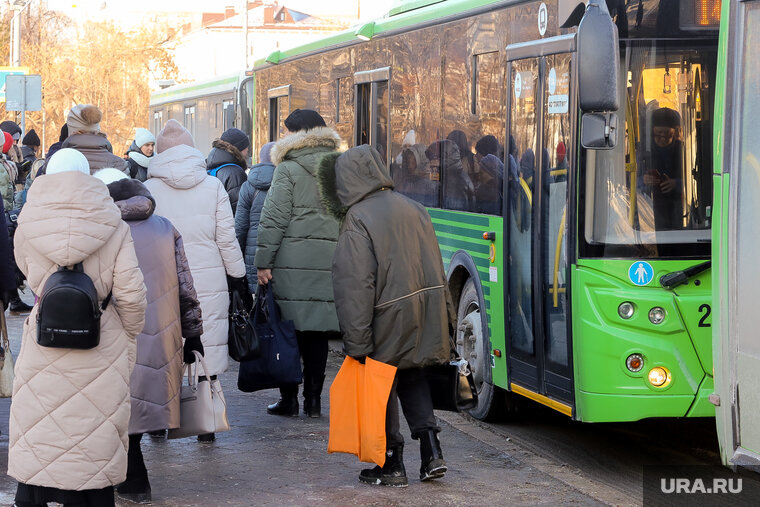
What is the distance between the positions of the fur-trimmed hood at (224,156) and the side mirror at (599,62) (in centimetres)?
418

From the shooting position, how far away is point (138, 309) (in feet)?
17.6

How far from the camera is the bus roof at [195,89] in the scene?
24.2m

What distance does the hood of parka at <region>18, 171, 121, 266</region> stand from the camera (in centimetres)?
515

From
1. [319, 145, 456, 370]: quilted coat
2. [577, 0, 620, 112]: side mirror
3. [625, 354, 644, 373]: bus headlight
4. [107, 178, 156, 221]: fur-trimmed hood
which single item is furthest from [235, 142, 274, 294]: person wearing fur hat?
[577, 0, 620, 112]: side mirror

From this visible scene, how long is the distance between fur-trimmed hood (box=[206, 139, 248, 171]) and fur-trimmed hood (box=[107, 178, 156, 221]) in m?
3.79

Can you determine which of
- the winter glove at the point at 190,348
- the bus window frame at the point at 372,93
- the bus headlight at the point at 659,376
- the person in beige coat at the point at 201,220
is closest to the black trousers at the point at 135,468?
the winter glove at the point at 190,348

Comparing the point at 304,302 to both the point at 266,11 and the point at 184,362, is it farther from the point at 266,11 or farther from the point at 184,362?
the point at 266,11

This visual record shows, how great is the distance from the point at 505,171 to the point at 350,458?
2074 mm

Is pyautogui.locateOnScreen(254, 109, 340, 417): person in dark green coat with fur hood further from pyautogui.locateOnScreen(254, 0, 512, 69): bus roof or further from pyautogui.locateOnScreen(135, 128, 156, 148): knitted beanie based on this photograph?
pyautogui.locateOnScreen(135, 128, 156, 148): knitted beanie

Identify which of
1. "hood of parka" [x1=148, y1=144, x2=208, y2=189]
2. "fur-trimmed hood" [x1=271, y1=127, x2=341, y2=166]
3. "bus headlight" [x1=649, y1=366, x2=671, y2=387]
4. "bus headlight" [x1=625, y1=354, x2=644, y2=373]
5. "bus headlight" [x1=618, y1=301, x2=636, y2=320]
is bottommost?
"bus headlight" [x1=649, y1=366, x2=671, y2=387]

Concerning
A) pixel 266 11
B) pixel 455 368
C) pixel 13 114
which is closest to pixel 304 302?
pixel 455 368

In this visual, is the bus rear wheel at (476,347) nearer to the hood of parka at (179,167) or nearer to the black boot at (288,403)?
the black boot at (288,403)

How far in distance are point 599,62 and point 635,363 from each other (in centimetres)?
164

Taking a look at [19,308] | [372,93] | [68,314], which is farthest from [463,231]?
[19,308]
